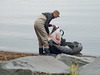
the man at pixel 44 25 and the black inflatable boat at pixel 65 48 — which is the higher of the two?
the man at pixel 44 25

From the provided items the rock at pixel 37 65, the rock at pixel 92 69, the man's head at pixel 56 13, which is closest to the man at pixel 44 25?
the man's head at pixel 56 13

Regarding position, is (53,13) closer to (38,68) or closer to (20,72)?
(38,68)

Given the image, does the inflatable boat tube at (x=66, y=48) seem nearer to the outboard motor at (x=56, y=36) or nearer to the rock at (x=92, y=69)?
the outboard motor at (x=56, y=36)

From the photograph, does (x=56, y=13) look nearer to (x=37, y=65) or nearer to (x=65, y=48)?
(x=65, y=48)

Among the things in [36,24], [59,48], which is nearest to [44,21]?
[36,24]

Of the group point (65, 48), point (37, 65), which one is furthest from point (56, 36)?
point (37, 65)

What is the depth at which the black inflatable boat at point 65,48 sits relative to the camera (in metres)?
9.16

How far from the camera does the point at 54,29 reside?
31.1ft

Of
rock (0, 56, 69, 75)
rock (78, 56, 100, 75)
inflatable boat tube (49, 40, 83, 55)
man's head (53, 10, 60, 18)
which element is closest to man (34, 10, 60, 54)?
man's head (53, 10, 60, 18)

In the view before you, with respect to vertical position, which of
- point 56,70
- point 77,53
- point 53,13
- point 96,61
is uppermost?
point 53,13

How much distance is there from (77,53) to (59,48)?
0.87 metres

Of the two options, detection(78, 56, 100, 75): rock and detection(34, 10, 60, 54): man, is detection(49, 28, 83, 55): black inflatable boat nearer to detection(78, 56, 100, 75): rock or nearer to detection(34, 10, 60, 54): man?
detection(34, 10, 60, 54): man

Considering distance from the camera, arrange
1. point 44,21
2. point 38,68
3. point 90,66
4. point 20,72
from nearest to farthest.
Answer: point 20,72
point 90,66
point 38,68
point 44,21

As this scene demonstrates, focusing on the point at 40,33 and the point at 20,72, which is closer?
the point at 20,72
